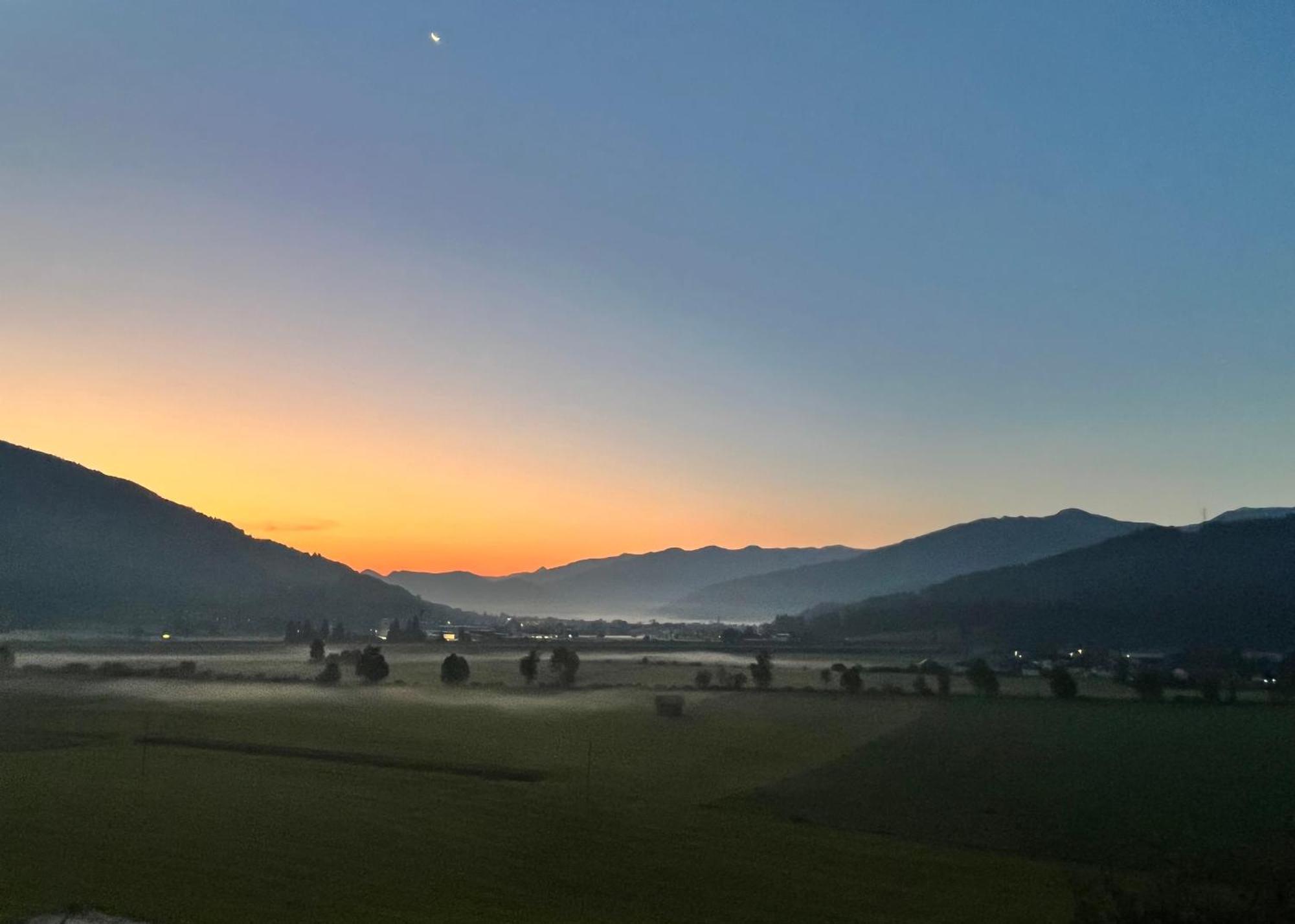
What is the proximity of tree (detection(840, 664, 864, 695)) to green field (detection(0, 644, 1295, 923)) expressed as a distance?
20.0 meters

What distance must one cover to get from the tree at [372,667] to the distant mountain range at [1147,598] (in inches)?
3058

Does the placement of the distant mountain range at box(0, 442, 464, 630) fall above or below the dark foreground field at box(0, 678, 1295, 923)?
above

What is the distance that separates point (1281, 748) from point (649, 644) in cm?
10229

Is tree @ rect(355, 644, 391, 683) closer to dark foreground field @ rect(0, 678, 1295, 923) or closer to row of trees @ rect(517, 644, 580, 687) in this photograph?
row of trees @ rect(517, 644, 580, 687)

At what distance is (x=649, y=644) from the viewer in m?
142

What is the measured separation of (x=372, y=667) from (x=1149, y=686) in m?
67.1

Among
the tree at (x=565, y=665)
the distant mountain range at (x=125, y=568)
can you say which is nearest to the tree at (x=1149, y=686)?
the tree at (x=565, y=665)

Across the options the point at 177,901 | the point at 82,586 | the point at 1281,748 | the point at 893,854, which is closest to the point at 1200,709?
the point at 1281,748

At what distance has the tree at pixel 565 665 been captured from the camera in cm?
8994

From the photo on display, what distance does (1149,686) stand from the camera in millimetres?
74375

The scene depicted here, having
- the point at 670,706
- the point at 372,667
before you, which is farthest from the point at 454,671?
the point at 670,706

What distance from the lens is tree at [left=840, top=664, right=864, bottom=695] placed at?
83406 mm

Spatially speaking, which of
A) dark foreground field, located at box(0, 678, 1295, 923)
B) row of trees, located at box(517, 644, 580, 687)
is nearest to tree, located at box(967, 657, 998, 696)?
dark foreground field, located at box(0, 678, 1295, 923)

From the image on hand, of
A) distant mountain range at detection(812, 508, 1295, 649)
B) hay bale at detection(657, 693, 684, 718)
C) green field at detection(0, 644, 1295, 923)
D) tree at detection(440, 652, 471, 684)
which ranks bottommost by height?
green field at detection(0, 644, 1295, 923)
